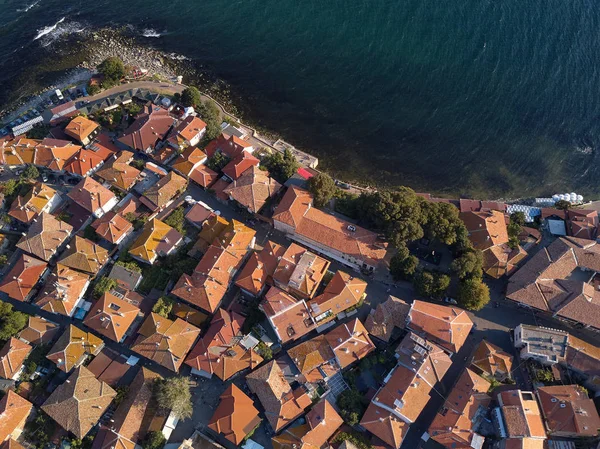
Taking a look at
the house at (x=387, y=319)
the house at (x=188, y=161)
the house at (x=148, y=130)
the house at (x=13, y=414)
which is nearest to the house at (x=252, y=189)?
the house at (x=188, y=161)

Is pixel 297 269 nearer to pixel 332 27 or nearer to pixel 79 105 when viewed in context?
pixel 79 105

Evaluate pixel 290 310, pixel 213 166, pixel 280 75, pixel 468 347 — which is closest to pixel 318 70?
pixel 280 75

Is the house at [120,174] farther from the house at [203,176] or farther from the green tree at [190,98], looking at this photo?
the green tree at [190,98]

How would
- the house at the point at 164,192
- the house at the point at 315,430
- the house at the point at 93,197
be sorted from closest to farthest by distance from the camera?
the house at the point at 315,430
the house at the point at 93,197
the house at the point at 164,192

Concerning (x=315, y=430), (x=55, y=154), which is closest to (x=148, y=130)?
(x=55, y=154)

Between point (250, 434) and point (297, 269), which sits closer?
point (250, 434)

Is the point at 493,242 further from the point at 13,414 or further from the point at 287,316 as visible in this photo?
the point at 13,414
